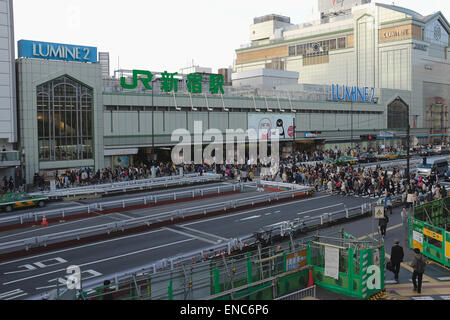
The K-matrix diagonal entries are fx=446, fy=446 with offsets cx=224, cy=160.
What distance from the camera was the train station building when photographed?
43625 mm

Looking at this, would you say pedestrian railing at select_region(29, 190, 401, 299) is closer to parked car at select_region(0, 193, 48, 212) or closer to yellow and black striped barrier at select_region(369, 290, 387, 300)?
yellow and black striped barrier at select_region(369, 290, 387, 300)

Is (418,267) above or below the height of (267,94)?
below

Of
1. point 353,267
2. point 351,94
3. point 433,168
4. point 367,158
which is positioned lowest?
point 353,267

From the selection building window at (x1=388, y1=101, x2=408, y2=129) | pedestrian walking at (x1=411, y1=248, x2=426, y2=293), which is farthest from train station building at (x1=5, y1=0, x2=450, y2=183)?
pedestrian walking at (x1=411, y1=248, x2=426, y2=293)

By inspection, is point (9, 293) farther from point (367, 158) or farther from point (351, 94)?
point (351, 94)

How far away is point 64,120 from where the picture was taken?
4466cm

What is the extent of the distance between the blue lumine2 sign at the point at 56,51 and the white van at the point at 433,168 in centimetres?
3574

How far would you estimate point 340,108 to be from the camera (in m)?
77.7

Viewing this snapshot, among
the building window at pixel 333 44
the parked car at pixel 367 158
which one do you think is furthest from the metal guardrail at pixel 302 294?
the building window at pixel 333 44

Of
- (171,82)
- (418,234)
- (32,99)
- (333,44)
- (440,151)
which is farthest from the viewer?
(333,44)

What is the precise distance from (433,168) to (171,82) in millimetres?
30415

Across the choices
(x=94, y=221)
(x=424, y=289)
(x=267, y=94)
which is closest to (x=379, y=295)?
(x=424, y=289)

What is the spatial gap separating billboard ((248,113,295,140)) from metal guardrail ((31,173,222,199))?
18.8 meters
